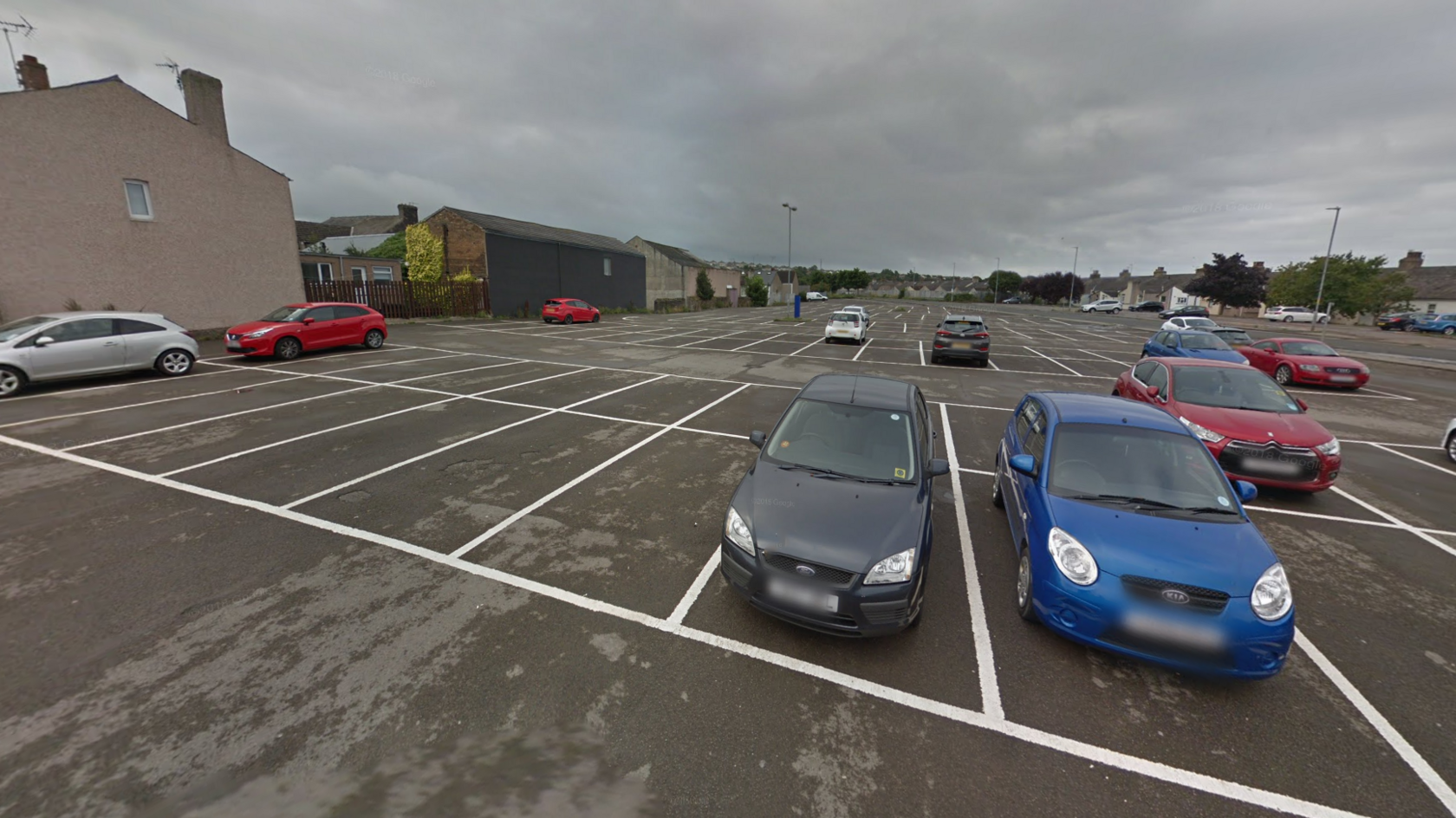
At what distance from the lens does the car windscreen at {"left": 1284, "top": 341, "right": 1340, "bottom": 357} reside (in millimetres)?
14192

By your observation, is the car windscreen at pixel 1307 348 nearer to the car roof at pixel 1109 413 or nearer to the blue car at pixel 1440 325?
the car roof at pixel 1109 413

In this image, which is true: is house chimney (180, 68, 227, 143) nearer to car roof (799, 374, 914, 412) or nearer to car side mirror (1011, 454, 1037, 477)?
car roof (799, 374, 914, 412)

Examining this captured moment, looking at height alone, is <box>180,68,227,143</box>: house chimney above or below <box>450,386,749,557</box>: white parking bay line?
above

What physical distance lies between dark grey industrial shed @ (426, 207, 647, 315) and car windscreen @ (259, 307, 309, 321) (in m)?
16.2

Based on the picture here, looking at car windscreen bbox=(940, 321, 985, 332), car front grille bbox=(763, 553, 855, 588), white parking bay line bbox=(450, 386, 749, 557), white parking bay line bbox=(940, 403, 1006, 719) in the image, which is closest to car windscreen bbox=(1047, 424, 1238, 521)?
white parking bay line bbox=(940, 403, 1006, 719)

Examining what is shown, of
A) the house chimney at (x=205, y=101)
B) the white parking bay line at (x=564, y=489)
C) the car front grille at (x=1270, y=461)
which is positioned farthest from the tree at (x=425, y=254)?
the car front grille at (x=1270, y=461)

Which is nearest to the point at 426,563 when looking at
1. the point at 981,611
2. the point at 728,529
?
the point at 728,529

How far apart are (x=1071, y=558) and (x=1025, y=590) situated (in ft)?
1.80

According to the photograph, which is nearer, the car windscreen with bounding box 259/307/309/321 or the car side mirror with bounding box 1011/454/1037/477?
the car side mirror with bounding box 1011/454/1037/477

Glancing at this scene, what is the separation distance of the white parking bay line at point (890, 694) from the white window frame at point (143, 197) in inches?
696

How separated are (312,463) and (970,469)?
9.05 m

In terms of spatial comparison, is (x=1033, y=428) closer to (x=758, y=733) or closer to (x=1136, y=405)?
(x=1136, y=405)

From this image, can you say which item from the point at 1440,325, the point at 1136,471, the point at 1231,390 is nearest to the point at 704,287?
the point at 1231,390

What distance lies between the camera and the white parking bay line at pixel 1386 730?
103 inches
